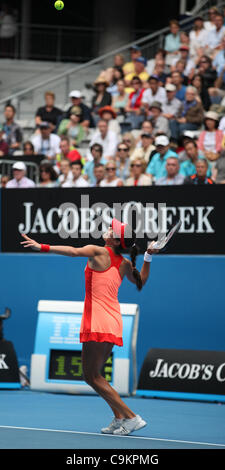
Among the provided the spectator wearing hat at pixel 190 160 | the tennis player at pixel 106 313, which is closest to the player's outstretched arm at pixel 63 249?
the tennis player at pixel 106 313

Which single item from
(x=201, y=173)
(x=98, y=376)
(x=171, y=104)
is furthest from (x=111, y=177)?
(x=98, y=376)

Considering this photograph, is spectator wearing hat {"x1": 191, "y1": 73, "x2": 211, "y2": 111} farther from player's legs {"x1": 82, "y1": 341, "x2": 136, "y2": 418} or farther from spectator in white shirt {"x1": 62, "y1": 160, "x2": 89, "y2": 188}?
player's legs {"x1": 82, "y1": 341, "x2": 136, "y2": 418}

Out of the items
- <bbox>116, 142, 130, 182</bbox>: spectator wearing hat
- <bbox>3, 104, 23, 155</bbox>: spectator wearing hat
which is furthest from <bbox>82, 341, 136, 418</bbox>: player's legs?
<bbox>3, 104, 23, 155</bbox>: spectator wearing hat

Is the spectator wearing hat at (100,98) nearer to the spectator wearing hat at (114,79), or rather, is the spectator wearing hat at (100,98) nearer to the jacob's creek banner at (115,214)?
the spectator wearing hat at (114,79)

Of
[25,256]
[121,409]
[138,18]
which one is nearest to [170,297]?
[25,256]

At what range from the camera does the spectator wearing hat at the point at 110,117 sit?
17.5 m

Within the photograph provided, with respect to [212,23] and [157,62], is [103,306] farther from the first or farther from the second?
[212,23]

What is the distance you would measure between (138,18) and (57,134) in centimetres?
1182

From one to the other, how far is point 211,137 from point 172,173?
2406mm

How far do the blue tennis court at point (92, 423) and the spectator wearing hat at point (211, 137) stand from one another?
559 centimetres

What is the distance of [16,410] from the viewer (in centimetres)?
1023

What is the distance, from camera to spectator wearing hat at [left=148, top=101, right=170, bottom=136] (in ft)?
56.1

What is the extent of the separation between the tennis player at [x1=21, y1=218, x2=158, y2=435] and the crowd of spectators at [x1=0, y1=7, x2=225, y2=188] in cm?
465

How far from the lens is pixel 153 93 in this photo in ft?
60.2
